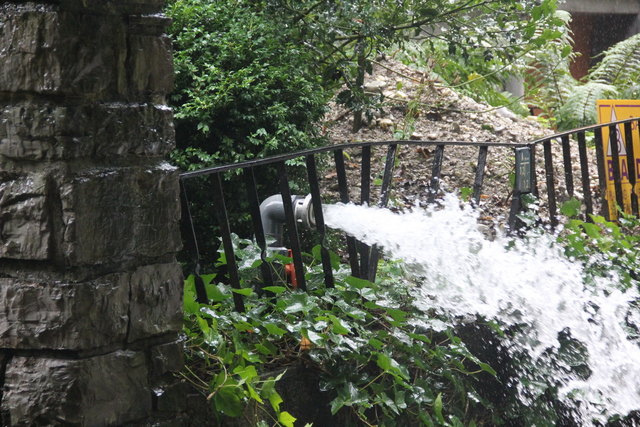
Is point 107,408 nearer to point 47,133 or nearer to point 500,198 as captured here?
point 47,133

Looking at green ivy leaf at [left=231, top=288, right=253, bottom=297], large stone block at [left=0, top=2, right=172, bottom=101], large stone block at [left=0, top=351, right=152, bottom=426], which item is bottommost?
large stone block at [left=0, top=351, right=152, bottom=426]

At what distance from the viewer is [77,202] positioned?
7.33ft

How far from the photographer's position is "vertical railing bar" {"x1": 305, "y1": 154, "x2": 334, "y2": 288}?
3.45m

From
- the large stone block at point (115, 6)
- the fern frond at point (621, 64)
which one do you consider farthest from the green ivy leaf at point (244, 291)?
the fern frond at point (621, 64)

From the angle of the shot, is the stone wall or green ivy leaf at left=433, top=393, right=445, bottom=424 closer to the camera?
the stone wall

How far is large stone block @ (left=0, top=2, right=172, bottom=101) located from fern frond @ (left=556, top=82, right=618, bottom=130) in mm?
7396

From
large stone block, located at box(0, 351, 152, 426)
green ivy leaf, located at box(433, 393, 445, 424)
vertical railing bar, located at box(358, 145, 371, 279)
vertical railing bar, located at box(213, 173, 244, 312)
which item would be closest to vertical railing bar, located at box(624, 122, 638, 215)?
vertical railing bar, located at box(358, 145, 371, 279)

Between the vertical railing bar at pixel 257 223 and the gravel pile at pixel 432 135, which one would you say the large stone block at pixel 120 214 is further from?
the gravel pile at pixel 432 135

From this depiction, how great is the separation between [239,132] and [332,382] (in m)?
2.29

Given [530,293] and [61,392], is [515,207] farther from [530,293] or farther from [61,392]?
[61,392]

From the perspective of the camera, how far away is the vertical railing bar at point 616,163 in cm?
593

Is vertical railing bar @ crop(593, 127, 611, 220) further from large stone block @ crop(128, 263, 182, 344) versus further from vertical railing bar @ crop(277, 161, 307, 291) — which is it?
large stone block @ crop(128, 263, 182, 344)

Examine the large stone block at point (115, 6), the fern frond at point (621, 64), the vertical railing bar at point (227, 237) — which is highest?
the fern frond at point (621, 64)

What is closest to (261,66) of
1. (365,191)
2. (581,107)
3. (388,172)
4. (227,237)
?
(388,172)
